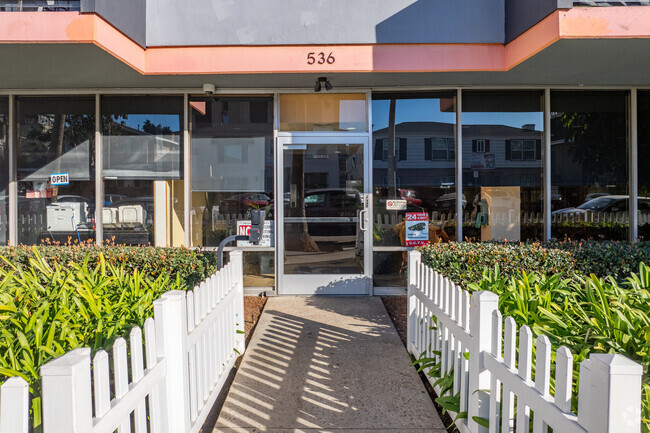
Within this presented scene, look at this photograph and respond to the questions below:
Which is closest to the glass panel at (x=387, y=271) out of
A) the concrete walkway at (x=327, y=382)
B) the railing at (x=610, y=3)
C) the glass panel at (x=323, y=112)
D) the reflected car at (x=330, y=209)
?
the reflected car at (x=330, y=209)

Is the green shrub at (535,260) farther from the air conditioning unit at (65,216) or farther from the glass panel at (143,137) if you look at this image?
the air conditioning unit at (65,216)

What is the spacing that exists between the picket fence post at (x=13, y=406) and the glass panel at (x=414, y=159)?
19.5ft

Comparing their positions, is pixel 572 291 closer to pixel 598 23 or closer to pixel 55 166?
pixel 598 23

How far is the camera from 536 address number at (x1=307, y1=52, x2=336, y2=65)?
5.80m

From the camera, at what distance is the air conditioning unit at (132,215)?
7062 mm

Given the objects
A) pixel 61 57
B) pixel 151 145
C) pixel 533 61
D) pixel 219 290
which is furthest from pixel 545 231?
pixel 61 57

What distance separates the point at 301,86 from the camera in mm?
6852

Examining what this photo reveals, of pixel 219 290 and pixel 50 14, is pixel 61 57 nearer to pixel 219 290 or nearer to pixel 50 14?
pixel 50 14

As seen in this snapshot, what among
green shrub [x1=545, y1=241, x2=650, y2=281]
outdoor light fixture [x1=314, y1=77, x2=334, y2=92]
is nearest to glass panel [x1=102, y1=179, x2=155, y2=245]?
outdoor light fixture [x1=314, y1=77, x2=334, y2=92]

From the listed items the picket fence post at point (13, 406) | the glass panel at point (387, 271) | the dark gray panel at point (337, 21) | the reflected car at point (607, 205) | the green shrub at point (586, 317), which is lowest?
the glass panel at point (387, 271)

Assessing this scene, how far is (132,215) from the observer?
7.09 metres

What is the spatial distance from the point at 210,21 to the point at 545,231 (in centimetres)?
564

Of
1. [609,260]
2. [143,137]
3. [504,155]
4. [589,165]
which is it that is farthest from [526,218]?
[143,137]

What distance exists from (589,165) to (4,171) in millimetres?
8947
